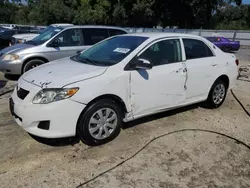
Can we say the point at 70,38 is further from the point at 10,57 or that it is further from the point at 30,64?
the point at 10,57

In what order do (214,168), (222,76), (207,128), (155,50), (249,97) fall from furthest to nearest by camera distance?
(249,97), (222,76), (207,128), (155,50), (214,168)

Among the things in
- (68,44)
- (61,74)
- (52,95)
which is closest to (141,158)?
(52,95)

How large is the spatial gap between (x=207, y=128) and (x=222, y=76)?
4.65 feet

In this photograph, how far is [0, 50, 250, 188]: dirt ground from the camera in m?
3.20

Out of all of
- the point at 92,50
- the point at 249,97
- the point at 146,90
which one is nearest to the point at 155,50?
the point at 146,90

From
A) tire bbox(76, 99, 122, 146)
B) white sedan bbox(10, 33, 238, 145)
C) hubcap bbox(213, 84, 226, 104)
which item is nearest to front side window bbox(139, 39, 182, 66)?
white sedan bbox(10, 33, 238, 145)

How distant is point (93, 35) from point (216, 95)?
14.1 ft

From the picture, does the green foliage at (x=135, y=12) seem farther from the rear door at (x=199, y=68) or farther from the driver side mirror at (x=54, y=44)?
the rear door at (x=199, y=68)

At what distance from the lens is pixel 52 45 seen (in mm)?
7742

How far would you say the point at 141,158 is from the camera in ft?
12.1

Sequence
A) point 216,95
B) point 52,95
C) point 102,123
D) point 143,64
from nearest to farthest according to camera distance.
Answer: point 52,95
point 102,123
point 143,64
point 216,95

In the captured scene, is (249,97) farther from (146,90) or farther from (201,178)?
(201,178)

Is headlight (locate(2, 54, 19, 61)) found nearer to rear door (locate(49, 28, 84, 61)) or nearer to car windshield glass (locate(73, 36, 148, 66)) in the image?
rear door (locate(49, 28, 84, 61))

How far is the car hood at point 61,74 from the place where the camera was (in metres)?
3.62
